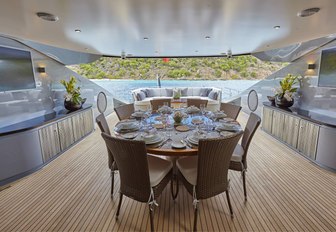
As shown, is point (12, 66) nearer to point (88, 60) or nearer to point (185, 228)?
point (88, 60)

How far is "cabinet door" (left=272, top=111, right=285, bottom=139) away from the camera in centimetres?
406

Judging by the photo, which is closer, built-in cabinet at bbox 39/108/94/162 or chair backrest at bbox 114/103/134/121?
built-in cabinet at bbox 39/108/94/162

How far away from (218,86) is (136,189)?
7.69 m

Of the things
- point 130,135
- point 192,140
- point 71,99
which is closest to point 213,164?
point 192,140

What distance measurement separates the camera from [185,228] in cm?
186

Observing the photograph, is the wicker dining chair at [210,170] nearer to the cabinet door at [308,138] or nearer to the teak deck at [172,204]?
the teak deck at [172,204]

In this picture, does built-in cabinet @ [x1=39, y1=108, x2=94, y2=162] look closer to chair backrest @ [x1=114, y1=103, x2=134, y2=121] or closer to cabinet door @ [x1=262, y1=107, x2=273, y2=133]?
chair backrest @ [x1=114, y1=103, x2=134, y2=121]

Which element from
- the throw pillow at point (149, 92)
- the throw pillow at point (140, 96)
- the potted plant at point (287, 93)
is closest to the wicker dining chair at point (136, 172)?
the potted plant at point (287, 93)

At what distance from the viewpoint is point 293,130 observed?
12.0 ft

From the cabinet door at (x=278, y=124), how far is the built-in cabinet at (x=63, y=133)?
4408mm

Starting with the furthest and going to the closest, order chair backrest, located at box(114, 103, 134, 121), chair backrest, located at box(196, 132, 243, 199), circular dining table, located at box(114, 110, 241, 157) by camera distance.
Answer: chair backrest, located at box(114, 103, 134, 121)
circular dining table, located at box(114, 110, 241, 157)
chair backrest, located at box(196, 132, 243, 199)

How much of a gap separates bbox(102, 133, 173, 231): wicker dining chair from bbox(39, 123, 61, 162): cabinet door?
1931 mm

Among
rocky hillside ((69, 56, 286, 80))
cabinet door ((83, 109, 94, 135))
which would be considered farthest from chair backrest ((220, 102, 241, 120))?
rocky hillside ((69, 56, 286, 80))

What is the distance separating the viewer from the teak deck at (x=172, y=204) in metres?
1.91
